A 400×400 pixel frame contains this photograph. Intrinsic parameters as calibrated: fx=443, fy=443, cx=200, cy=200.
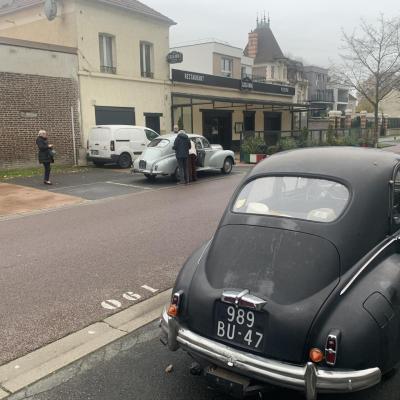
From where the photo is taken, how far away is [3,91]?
1662 centimetres

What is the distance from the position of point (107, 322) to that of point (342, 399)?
7.80ft

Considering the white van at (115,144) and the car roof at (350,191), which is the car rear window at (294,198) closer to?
the car roof at (350,191)

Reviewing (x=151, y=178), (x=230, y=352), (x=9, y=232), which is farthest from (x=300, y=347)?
(x=151, y=178)

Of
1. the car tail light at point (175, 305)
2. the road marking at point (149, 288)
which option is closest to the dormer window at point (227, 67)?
the road marking at point (149, 288)

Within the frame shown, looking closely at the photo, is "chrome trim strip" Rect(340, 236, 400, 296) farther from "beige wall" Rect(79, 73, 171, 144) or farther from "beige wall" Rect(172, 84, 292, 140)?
"beige wall" Rect(172, 84, 292, 140)

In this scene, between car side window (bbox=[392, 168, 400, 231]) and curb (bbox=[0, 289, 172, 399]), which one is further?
car side window (bbox=[392, 168, 400, 231])

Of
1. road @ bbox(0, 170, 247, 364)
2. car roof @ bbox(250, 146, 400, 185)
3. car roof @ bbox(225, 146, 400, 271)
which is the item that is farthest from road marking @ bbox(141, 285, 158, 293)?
car roof @ bbox(250, 146, 400, 185)

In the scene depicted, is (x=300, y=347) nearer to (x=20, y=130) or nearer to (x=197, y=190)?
(x=197, y=190)

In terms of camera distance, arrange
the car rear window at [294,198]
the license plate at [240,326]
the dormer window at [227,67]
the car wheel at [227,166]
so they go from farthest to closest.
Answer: the dormer window at [227,67] → the car wheel at [227,166] → the car rear window at [294,198] → the license plate at [240,326]

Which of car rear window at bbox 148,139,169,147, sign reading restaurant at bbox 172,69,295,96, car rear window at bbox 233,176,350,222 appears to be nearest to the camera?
car rear window at bbox 233,176,350,222

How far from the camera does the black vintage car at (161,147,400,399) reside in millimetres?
2629

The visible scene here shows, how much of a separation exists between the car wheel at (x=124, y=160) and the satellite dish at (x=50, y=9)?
7061 millimetres

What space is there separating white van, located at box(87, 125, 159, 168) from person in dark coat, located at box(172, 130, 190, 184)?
4899 millimetres

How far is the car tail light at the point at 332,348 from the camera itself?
8.43ft
